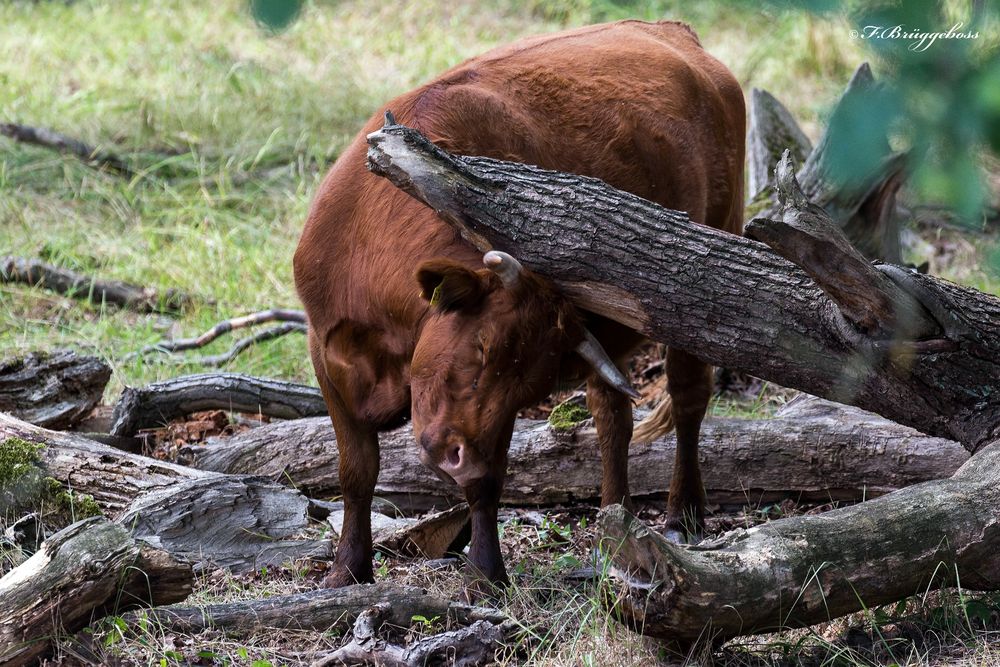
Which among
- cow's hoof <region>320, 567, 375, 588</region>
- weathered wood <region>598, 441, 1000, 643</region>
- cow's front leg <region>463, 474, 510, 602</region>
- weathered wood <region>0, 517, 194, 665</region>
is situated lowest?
cow's hoof <region>320, 567, 375, 588</region>

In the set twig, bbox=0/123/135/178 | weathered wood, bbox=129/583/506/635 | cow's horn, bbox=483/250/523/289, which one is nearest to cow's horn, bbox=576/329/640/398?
cow's horn, bbox=483/250/523/289

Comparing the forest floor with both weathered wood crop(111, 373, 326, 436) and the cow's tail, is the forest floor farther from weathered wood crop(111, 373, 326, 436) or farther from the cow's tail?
weathered wood crop(111, 373, 326, 436)

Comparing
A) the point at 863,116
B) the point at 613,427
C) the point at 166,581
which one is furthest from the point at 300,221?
the point at 863,116

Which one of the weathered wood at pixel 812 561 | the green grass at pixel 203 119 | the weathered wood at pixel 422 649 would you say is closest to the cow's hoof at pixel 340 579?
the weathered wood at pixel 422 649

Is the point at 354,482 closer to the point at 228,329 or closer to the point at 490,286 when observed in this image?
the point at 490,286

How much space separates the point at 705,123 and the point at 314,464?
2307 mm

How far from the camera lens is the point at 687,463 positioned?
16.0 feet

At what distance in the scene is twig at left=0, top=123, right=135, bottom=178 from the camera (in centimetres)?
848

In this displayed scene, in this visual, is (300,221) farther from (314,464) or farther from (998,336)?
(998,336)

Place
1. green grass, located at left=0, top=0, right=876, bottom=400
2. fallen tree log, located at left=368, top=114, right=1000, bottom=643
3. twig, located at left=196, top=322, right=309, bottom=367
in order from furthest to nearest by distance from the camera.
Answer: green grass, located at left=0, top=0, right=876, bottom=400 < twig, located at left=196, top=322, right=309, bottom=367 < fallen tree log, located at left=368, top=114, right=1000, bottom=643

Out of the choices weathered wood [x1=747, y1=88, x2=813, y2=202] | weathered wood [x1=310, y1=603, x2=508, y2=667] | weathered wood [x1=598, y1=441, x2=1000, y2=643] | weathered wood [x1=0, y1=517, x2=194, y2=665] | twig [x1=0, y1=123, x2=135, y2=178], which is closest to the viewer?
weathered wood [x1=598, y1=441, x2=1000, y2=643]

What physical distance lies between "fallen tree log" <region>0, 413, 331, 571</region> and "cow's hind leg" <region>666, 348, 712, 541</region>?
1515 millimetres

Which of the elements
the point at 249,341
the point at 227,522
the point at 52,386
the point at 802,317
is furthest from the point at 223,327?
the point at 802,317

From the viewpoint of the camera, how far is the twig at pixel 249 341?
601 cm
